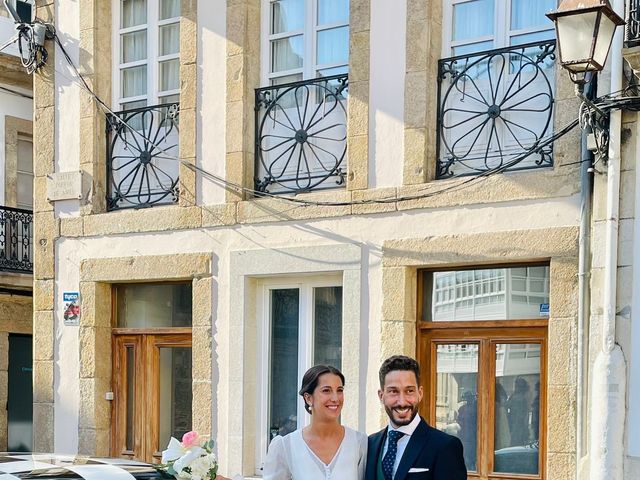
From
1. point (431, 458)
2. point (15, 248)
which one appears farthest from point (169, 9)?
point (431, 458)

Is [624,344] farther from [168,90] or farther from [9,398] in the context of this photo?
[9,398]

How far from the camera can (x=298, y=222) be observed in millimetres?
8820

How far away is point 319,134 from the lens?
8945 millimetres

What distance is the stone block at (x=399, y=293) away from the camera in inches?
324

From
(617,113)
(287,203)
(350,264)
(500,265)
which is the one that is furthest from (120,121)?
(617,113)

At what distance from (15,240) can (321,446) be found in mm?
10429

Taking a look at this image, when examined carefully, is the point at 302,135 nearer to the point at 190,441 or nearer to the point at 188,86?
the point at 188,86

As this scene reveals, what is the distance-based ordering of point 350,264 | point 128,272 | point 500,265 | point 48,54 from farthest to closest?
point 48,54
point 128,272
point 350,264
point 500,265

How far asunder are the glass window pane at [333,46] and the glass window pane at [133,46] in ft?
6.77

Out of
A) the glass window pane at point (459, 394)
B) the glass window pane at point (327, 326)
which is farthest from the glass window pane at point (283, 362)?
the glass window pane at point (459, 394)

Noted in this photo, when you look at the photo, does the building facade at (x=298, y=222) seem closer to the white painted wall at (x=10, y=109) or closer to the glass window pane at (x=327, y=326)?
the glass window pane at (x=327, y=326)

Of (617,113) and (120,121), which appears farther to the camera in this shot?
(120,121)

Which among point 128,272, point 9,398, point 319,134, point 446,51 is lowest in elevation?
point 9,398

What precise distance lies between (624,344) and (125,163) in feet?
17.2
